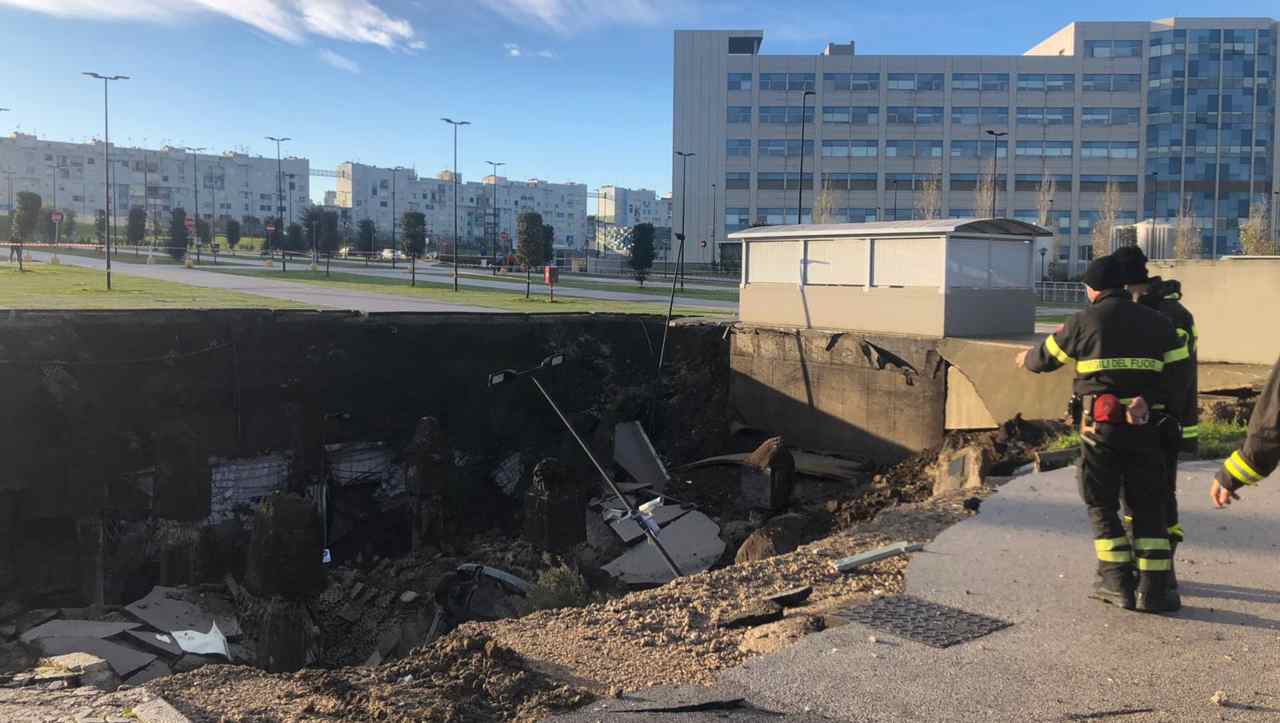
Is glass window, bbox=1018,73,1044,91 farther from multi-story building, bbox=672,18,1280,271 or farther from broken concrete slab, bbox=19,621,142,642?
broken concrete slab, bbox=19,621,142,642

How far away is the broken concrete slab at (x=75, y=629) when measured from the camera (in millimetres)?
8664

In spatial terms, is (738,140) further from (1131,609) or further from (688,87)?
(1131,609)

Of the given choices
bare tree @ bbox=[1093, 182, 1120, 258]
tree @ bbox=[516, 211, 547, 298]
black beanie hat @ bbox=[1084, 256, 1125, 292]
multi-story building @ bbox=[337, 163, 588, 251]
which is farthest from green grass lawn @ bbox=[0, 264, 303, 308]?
multi-story building @ bbox=[337, 163, 588, 251]

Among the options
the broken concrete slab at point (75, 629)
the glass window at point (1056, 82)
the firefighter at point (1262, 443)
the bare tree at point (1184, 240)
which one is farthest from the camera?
the glass window at point (1056, 82)

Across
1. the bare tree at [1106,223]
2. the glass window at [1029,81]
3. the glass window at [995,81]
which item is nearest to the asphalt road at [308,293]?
the bare tree at [1106,223]

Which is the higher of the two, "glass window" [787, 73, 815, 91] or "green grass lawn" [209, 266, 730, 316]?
"glass window" [787, 73, 815, 91]

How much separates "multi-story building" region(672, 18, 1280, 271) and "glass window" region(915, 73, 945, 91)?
0.11 m

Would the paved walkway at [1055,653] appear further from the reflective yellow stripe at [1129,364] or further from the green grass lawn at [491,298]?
the green grass lawn at [491,298]

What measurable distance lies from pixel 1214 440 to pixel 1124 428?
17.9ft

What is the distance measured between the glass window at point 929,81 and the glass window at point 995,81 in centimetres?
315

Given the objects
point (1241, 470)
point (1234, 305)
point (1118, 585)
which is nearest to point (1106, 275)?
point (1241, 470)

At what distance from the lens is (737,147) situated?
7462 cm

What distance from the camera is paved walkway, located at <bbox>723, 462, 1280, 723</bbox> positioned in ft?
13.0

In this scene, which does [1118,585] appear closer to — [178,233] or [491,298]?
[491,298]
